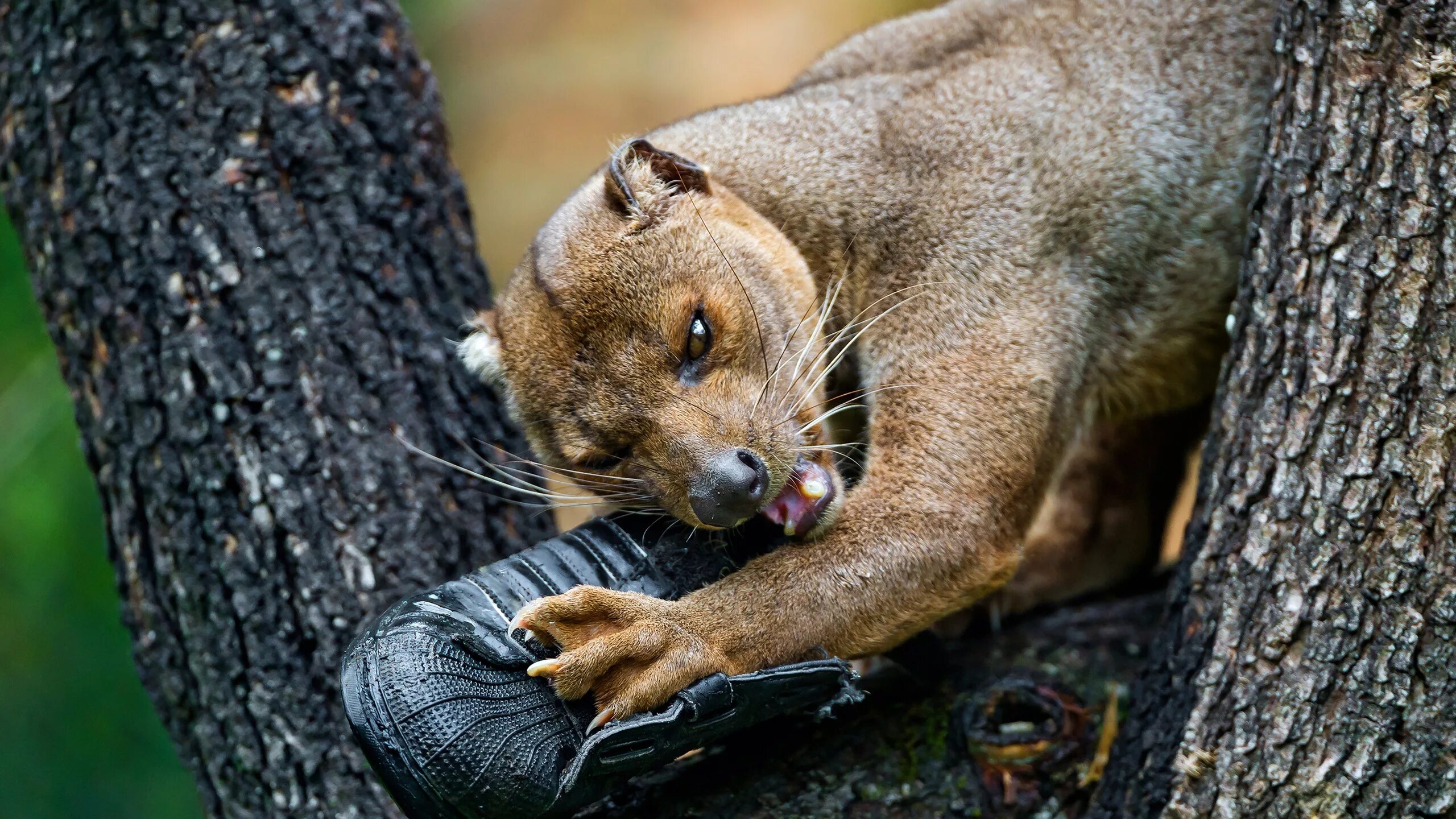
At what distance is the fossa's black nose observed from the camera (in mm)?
2832

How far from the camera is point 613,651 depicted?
2.49 metres

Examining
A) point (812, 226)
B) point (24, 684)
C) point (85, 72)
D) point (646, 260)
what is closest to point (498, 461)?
point (646, 260)

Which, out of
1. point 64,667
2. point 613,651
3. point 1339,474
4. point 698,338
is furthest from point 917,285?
point 64,667

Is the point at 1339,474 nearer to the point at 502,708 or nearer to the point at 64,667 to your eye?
the point at 502,708

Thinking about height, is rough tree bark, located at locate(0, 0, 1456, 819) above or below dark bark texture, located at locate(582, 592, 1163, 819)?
above

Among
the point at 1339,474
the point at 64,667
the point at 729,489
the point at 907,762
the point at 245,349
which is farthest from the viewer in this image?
the point at 64,667

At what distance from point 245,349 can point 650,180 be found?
120 centimetres

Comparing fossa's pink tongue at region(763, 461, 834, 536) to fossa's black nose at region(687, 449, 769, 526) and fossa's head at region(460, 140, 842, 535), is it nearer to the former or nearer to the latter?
fossa's head at region(460, 140, 842, 535)

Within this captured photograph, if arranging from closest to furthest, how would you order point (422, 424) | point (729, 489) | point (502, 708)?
point (502, 708), point (729, 489), point (422, 424)

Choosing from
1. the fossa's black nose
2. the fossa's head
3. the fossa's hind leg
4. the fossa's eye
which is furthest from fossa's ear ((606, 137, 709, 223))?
the fossa's hind leg

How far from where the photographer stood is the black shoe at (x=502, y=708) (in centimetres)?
232

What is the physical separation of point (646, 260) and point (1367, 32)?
178 centimetres

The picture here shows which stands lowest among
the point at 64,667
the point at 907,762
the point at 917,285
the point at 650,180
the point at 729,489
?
the point at 64,667

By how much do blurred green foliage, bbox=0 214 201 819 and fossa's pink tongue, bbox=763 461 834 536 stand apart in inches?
138
